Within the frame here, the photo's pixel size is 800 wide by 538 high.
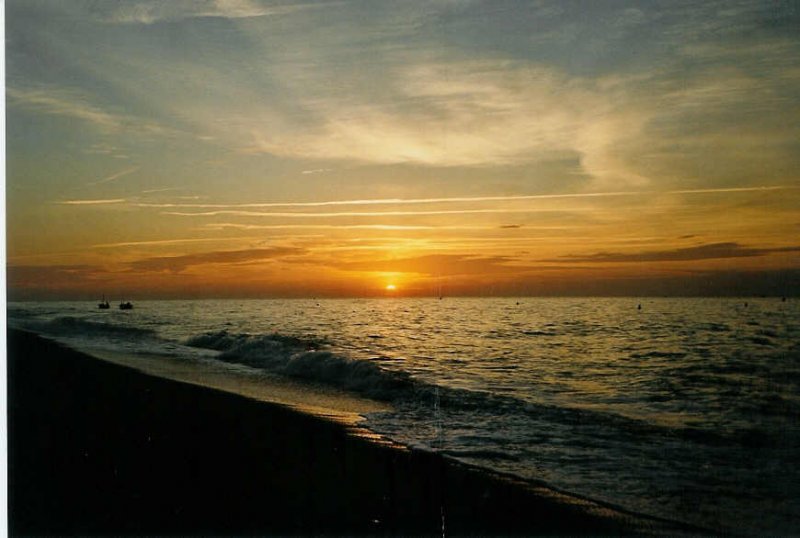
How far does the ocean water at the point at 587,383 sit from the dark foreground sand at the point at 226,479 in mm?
222

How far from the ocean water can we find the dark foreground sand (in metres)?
0.22

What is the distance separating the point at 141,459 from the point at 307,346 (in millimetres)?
2095

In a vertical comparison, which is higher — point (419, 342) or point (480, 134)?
point (480, 134)

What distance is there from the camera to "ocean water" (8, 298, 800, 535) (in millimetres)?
2863

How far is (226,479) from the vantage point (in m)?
2.96

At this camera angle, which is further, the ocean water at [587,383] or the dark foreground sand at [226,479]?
the ocean water at [587,383]

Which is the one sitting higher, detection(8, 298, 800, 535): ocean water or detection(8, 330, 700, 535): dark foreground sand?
detection(8, 298, 800, 535): ocean water

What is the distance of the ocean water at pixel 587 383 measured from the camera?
2863 mm

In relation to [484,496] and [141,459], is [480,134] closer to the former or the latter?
[484,496]

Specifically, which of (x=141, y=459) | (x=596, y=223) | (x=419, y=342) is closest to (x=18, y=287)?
(x=141, y=459)

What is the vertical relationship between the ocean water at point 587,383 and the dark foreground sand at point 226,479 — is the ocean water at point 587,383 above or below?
above

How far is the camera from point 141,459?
3.22 metres

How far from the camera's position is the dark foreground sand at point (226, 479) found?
264 cm

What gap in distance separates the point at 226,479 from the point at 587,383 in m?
2.38
